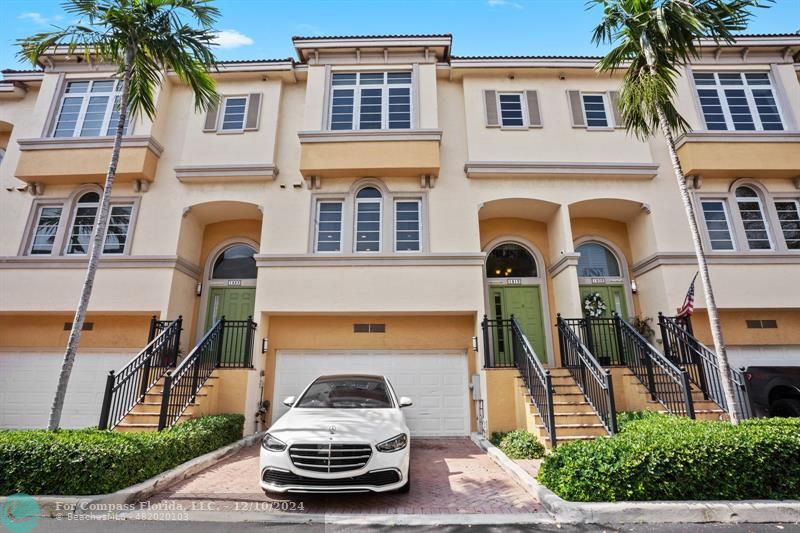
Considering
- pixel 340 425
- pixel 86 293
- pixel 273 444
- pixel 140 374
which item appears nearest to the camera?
pixel 273 444

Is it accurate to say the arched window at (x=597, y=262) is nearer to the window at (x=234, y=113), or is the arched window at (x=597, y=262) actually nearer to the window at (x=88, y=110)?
the window at (x=234, y=113)

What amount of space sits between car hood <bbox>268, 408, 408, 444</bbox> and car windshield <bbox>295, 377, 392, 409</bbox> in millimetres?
315

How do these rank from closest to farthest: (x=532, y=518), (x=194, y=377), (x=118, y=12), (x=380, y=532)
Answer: (x=380, y=532) → (x=532, y=518) → (x=118, y=12) → (x=194, y=377)

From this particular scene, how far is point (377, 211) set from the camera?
11.0 meters

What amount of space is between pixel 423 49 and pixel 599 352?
10008mm

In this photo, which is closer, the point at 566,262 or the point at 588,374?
the point at 588,374

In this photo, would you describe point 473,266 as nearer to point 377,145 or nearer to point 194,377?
point 377,145

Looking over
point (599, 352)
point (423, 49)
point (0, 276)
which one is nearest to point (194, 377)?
point (0, 276)

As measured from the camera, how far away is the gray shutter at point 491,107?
11.6 meters

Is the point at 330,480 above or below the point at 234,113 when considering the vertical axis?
below

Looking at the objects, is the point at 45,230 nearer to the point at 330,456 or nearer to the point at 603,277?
the point at 330,456

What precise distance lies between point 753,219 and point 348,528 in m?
12.7

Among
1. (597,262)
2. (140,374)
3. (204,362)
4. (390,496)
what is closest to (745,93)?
(597,262)

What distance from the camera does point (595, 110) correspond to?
11.8 m
